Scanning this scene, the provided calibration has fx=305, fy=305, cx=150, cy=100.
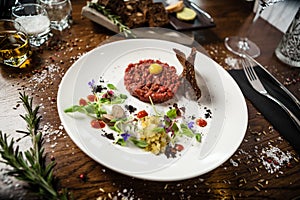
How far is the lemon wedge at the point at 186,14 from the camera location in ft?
4.93

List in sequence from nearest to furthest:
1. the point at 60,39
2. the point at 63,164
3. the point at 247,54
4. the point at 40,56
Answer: the point at 63,164 < the point at 40,56 < the point at 60,39 < the point at 247,54

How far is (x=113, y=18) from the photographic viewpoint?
1436mm

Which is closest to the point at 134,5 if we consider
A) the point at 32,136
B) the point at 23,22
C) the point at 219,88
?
the point at 23,22

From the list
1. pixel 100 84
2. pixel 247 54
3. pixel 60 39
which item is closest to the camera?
pixel 100 84

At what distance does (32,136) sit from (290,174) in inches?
32.9

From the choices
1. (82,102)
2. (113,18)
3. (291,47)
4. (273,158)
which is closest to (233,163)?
(273,158)

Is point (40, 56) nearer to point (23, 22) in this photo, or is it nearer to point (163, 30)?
point (23, 22)

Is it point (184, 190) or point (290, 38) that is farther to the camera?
point (290, 38)

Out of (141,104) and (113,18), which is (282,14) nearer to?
(113,18)

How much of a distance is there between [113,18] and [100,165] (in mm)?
772

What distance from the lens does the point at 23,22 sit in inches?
50.9

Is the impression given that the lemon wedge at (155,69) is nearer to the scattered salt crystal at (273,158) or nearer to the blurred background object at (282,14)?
the scattered salt crystal at (273,158)

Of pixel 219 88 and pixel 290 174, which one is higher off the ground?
pixel 219 88

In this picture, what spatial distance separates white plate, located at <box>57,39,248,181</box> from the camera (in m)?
0.87
